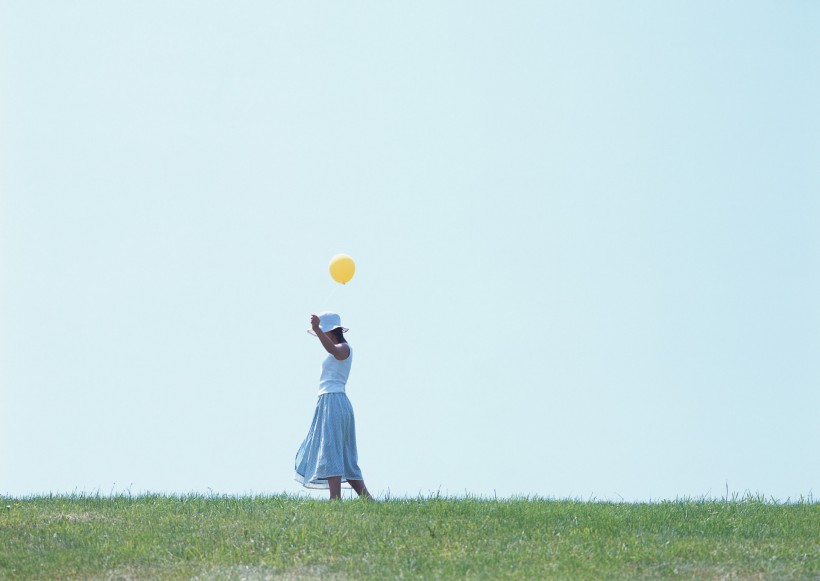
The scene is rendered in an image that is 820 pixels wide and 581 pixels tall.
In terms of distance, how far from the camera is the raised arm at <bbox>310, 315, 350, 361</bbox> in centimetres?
1372

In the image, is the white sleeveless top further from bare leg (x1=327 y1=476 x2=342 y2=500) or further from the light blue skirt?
bare leg (x1=327 y1=476 x2=342 y2=500)

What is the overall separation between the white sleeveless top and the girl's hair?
149 mm

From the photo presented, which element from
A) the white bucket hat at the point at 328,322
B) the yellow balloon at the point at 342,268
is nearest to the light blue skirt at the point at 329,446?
the white bucket hat at the point at 328,322

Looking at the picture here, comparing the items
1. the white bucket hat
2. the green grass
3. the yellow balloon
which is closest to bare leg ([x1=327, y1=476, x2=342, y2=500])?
the green grass

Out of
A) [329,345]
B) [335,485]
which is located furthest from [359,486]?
[329,345]

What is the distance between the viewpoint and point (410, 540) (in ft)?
36.2

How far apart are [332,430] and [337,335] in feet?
4.11

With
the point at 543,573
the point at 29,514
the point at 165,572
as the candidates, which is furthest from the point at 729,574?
the point at 29,514

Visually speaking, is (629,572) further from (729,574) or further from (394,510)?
(394,510)

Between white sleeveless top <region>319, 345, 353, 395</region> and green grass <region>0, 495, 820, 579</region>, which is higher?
white sleeveless top <region>319, 345, 353, 395</region>

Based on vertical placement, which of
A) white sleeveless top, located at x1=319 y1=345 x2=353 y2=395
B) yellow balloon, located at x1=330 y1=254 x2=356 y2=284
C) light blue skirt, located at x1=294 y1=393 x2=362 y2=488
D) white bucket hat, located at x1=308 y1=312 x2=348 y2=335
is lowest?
light blue skirt, located at x1=294 y1=393 x2=362 y2=488

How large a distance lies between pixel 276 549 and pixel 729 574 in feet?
14.4

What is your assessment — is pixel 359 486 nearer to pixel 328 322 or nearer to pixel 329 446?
pixel 329 446

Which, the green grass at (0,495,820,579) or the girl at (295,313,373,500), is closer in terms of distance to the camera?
the green grass at (0,495,820,579)
